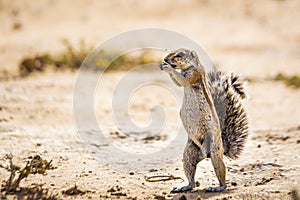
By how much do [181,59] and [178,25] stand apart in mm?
13550

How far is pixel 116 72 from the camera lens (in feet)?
48.1

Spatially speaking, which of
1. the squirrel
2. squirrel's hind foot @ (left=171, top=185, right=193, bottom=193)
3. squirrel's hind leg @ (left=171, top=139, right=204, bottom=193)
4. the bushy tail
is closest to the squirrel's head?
the squirrel

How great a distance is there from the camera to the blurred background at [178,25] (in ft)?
54.8

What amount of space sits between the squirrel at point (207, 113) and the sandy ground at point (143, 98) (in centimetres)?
39

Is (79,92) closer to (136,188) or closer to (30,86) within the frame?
(30,86)

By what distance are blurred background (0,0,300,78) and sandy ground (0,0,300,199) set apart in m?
0.03

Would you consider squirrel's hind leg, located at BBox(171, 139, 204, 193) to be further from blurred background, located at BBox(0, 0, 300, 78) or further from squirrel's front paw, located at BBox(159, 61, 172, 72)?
blurred background, located at BBox(0, 0, 300, 78)

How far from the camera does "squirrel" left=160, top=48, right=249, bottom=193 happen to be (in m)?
6.15

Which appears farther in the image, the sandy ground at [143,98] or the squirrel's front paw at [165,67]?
the sandy ground at [143,98]

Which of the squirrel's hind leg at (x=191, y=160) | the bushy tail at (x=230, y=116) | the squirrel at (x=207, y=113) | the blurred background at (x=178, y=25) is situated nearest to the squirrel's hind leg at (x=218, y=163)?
the squirrel at (x=207, y=113)

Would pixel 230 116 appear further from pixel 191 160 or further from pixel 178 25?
pixel 178 25

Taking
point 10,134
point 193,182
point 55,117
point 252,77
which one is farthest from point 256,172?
point 252,77

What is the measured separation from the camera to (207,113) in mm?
6254

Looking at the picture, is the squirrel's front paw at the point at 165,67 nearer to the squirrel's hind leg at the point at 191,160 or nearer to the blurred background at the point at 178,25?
the squirrel's hind leg at the point at 191,160
